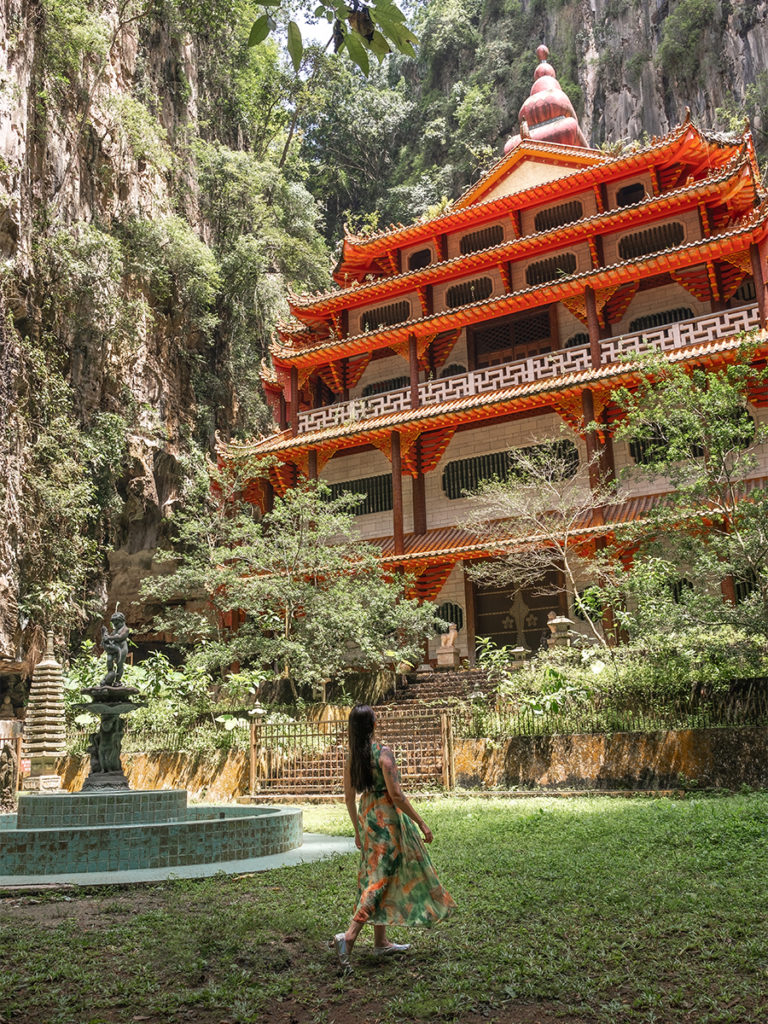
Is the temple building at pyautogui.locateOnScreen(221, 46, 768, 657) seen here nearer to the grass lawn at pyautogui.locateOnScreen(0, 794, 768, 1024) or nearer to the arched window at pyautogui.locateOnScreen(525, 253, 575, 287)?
the arched window at pyautogui.locateOnScreen(525, 253, 575, 287)

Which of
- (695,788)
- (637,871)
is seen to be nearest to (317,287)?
(695,788)

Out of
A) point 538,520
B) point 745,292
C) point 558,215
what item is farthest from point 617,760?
point 558,215

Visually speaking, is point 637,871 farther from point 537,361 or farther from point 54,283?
point 54,283

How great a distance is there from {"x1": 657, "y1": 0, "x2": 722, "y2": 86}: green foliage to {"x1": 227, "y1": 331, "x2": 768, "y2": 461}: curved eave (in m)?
19.4

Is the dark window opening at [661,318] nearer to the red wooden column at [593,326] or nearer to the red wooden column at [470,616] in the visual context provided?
the red wooden column at [593,326]

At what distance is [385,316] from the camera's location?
2602 centimetres

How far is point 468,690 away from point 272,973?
13262mm

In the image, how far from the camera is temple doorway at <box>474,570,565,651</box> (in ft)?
69.5

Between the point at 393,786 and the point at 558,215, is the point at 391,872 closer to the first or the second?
the point at 393,786

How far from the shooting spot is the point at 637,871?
6.45 meters

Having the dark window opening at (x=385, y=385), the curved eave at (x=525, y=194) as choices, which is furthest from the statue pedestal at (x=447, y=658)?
the curved eave at (x=525, y=194)

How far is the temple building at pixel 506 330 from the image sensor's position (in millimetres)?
20156

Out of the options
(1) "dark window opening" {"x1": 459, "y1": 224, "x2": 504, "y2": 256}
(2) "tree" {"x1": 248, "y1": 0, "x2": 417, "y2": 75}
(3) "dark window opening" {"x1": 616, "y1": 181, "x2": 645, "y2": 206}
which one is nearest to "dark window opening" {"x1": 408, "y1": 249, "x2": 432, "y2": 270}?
(1) "dark window opening" {"x1": 459, "y1": 224, "x2": 504, "y2": 256}

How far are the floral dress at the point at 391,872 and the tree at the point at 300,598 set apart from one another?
12.3 metres
